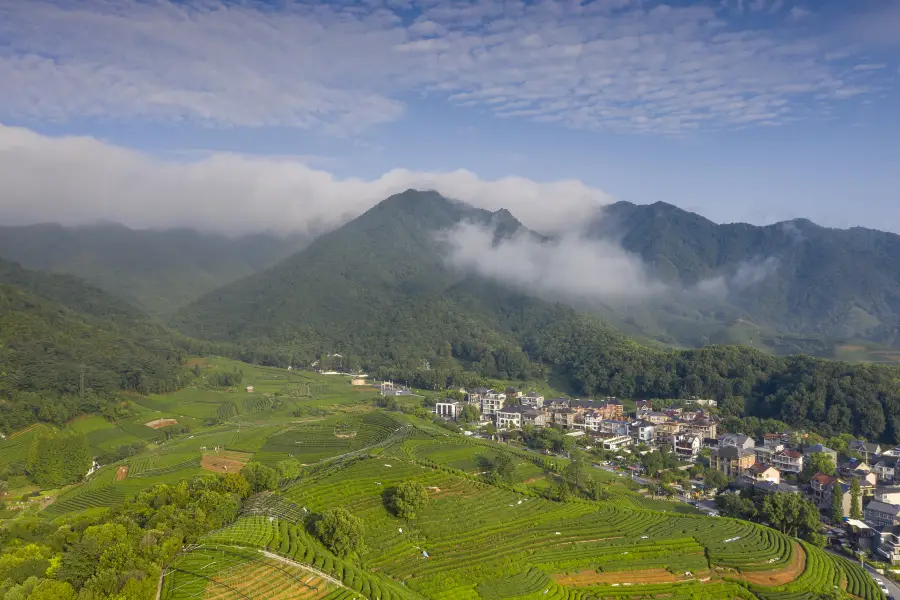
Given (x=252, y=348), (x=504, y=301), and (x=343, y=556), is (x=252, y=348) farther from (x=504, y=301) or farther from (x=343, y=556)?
(x=343, y=556)

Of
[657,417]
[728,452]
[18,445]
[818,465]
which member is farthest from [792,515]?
[18,445]

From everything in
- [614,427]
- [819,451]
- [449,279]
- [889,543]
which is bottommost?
[889,543]

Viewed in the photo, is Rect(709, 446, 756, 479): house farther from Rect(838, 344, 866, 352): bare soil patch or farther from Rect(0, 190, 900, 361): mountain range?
Rect(838, 344, 866, 352): bare soil patch

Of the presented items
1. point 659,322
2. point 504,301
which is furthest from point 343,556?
point 659,322

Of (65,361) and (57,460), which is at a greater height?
(65,361)

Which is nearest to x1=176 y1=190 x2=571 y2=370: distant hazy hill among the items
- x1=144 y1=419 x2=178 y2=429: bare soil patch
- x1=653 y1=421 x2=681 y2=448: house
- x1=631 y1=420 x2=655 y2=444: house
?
x1=144 y1=419 x2=178 y2=429: bare soil patch

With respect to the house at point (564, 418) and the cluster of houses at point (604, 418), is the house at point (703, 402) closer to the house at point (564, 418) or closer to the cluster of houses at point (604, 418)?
the cluster of houses at point (604, 418)

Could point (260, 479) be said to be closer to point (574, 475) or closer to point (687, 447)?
point (574, 475)
